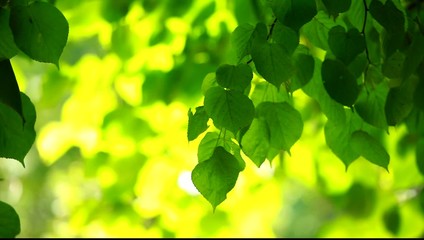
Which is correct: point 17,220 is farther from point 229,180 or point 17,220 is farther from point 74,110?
point 74,110

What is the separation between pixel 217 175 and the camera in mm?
586

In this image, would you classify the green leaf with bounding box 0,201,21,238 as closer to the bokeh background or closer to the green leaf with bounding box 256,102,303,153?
the green leaf with bounding box 256,102,303,153

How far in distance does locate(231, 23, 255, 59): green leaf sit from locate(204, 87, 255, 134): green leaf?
0.18ft

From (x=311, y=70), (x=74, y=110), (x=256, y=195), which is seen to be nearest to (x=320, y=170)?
(x=256, y=195)

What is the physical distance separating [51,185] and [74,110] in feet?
11.2

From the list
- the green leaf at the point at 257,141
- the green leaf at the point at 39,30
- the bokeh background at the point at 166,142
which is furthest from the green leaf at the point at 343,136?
the bokeh background at the point at 166,142

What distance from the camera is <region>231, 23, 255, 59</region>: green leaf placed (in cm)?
61

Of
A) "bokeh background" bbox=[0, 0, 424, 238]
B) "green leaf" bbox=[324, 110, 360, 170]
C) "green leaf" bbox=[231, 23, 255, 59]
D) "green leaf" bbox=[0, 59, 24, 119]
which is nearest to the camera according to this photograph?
"green leaf" bbox=[0, 59, 24, 119]

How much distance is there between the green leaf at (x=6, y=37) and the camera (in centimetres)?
55

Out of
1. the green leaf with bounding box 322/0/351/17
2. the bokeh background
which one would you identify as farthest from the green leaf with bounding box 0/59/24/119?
the bokeh background

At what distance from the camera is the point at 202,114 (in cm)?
60

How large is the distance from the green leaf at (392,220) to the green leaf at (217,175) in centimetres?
96

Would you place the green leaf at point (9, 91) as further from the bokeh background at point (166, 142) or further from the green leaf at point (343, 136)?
the bokeh background at point (166, 142)

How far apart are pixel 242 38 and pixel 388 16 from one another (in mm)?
153
